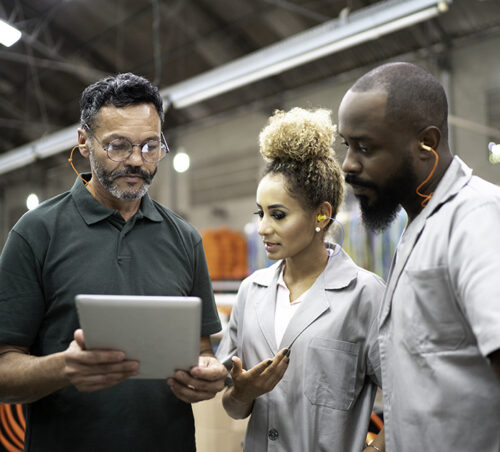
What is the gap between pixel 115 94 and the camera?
5.17ft

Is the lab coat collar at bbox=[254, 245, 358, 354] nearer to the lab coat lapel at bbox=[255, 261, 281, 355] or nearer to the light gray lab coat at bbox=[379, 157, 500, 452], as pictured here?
the lab coat lapel at bbox=[255, 261, 281, 355]

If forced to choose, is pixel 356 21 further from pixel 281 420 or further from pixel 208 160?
pixel 208 160

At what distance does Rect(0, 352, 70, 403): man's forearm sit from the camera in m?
1.30

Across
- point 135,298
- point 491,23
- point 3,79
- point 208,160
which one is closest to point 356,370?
point 135,298

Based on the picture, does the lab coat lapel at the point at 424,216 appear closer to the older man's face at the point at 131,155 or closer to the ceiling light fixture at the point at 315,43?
the older man's face at the point at 131,155

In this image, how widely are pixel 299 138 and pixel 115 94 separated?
68 cm

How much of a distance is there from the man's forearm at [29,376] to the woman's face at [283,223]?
0.81 metres

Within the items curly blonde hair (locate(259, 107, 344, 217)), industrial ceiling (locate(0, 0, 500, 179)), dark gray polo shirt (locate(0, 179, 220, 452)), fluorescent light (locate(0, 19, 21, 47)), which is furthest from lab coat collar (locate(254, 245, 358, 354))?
industrial ceiling (locate(0, 0, 500, 179))

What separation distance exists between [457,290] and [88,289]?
0.99 metres

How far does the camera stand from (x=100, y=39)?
9.52 metres

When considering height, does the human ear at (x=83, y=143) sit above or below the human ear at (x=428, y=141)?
above

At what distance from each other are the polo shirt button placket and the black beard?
2.45ft

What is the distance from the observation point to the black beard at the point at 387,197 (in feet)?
4.24

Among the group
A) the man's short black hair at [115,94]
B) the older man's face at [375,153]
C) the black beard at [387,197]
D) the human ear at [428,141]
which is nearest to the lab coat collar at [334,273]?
the black beard at [387,197]
